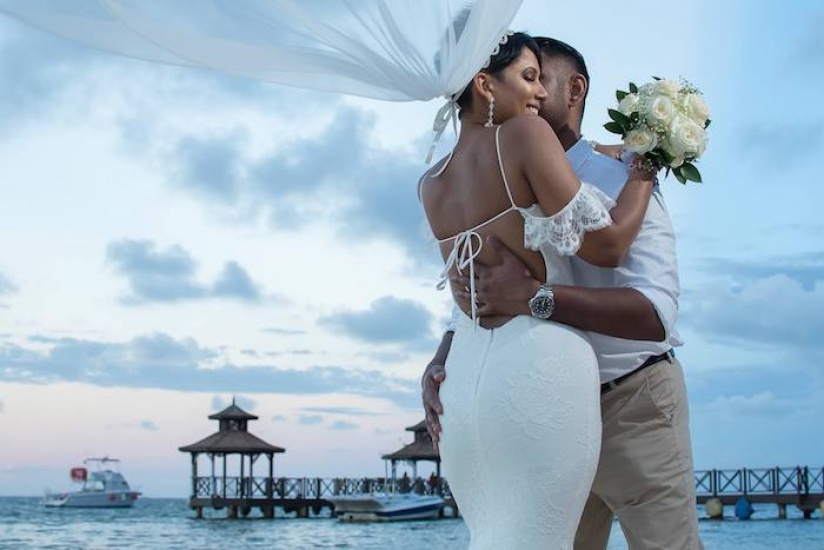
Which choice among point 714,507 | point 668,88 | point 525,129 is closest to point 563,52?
point 668,88

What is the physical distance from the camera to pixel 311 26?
3.32 meters

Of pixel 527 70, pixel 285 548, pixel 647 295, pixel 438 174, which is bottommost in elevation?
pixel 285 548

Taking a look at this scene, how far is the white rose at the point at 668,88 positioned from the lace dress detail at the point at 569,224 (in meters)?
0.49

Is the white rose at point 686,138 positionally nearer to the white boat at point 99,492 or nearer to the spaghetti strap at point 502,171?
the spaghetti strap at point 502,171

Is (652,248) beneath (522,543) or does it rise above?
above

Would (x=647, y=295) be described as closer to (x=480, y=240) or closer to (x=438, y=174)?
(x=480, y=240)

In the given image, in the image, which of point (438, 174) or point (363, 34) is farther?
point (363, 34)

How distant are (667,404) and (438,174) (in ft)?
2.64

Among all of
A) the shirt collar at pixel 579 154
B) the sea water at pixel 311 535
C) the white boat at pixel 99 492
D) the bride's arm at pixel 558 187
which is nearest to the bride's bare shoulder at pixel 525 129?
the bride's arm at pixel 558 187

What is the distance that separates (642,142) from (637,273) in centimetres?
35

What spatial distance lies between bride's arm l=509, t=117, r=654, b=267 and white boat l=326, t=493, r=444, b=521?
4308 centimetres

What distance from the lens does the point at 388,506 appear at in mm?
45312

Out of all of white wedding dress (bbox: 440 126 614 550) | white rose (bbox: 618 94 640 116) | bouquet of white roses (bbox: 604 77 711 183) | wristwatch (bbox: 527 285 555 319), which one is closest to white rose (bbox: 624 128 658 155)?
bouquet of white roses (bbox: 604 77 711 183)

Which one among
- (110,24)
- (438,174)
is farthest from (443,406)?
(110,24)
